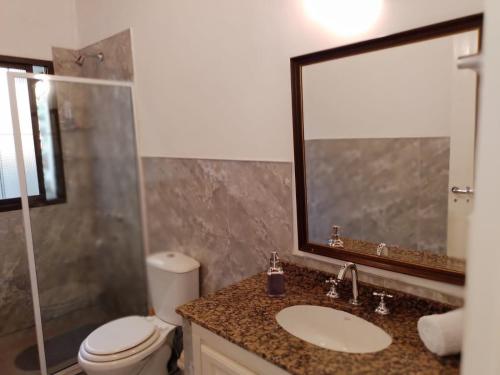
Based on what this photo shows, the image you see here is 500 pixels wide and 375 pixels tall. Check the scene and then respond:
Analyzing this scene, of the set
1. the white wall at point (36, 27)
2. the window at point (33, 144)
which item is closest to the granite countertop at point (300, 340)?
the window at point (33, 144)

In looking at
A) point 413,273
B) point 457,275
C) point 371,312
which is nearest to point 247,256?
point 371,312

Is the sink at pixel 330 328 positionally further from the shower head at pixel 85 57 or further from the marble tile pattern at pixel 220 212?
the shower head at pixel 85 57

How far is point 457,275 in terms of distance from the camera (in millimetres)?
1127

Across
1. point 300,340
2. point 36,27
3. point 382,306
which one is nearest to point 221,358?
point 300,340

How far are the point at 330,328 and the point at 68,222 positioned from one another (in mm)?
1921

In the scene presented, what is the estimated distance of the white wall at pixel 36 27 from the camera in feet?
7.84

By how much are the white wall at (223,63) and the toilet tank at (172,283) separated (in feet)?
2.07

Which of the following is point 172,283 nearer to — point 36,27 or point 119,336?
point 119,336

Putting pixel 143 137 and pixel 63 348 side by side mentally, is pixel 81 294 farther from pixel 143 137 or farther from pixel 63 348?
pixel 143 137

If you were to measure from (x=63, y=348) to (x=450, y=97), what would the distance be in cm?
252

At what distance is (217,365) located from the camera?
1.26 m

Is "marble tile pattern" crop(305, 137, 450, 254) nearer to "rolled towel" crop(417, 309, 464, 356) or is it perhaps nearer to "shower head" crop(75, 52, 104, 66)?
"rolled towel" crop(417, 309, 464, 356)

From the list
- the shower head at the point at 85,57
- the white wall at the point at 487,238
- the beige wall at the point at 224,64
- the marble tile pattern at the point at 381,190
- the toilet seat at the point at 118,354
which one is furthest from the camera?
the shower head at the point at 85,57

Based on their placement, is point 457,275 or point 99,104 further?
point 99,104
